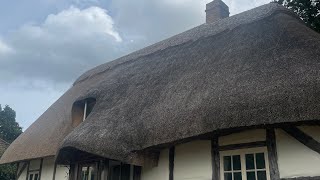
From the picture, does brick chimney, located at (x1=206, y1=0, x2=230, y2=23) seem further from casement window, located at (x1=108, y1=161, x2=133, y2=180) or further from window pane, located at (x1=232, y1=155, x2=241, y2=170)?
window pane, located at (x1=232, y1=155, x2=241, y2=170)

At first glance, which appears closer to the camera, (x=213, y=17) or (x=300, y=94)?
(x=300, y=94)

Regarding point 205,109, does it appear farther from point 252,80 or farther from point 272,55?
point 272,55

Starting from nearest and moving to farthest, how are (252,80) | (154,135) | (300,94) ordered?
(300,94) → (252,80) → (154,135)

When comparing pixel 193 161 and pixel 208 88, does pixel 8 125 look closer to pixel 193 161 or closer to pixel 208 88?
pixel 193 161

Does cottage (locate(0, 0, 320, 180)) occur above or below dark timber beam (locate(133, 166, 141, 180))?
above

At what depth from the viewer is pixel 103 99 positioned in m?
10.9

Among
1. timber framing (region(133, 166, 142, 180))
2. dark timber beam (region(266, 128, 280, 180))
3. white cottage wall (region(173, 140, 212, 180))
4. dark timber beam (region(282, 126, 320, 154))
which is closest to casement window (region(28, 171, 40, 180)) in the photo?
timber framing (region(133, 166, 142, 180))

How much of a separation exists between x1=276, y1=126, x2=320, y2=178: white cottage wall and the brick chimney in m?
6.89

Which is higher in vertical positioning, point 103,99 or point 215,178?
point 103,99

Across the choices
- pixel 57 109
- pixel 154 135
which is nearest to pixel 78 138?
pixel 154 135

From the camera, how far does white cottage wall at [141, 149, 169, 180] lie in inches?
353

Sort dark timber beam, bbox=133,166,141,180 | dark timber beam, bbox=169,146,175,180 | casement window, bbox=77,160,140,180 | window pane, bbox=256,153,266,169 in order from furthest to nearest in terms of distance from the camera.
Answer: dark timber beam, bbox=133,166,141,180 < casement window, bbox=77,160,140,180 < dark timber beam, bbox=169,146,175,180 < window pane, bbox=256,153,266,169

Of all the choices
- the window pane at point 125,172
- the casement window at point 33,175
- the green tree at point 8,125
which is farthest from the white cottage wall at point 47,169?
the green tree at point 8,125

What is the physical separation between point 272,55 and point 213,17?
18.6 feet
